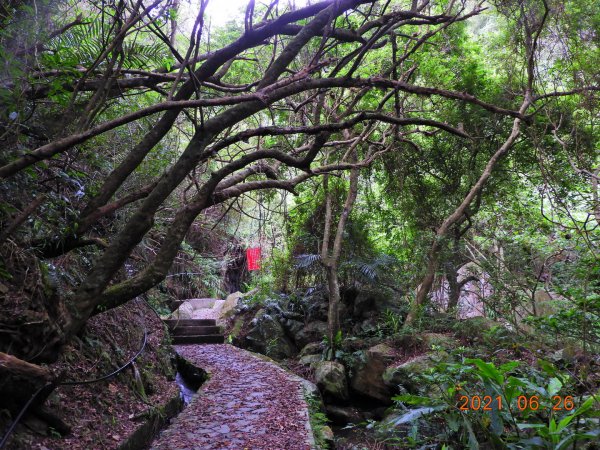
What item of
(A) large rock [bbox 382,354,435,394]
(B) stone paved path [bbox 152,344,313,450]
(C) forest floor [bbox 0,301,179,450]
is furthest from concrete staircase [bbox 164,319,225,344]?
(A) large rock [bbox 382,354,435,394]

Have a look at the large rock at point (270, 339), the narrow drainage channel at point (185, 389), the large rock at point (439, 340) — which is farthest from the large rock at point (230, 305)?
the large rock at point (439, 340)

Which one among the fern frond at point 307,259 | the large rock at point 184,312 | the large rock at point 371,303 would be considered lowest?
the large rock at point 184,312

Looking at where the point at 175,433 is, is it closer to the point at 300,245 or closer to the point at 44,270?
the point at 44,270

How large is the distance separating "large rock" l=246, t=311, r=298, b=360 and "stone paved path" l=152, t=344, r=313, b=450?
2.09 m

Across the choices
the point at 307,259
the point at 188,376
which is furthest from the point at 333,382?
the point at 307,259

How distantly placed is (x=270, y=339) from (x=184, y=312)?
11.7 ft

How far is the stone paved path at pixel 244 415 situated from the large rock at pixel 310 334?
89.4 inches

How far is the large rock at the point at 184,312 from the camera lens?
1234 cm

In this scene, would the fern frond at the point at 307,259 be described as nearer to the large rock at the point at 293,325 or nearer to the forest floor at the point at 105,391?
the large rock at the point at 293,325

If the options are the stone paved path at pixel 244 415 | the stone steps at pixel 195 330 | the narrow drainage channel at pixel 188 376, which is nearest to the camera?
the stone paved path at pixel 244 415

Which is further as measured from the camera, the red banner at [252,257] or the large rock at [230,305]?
the red banner at [252,257]

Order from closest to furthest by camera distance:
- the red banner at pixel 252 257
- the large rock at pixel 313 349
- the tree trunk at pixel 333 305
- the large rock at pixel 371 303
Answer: the tree trunk at pixel 333 305 < the large rock at pixel 313 349 < the large rock at pixel 371 303 < the red banner at pixel 252 257

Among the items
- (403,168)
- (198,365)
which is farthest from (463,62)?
(198,365)

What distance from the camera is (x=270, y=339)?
10.4 m
